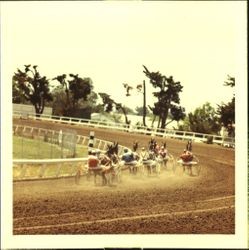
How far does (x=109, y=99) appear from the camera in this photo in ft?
9.91

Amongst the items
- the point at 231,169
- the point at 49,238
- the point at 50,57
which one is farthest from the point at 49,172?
the point at 231,169

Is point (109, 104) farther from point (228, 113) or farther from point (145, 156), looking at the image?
point (228, 113)

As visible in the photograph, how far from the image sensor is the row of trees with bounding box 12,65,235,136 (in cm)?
300

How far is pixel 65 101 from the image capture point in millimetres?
3049

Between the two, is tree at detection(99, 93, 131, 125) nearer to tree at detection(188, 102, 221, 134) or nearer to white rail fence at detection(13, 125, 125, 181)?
white rail fence at detection(13, 125, 125, 181)

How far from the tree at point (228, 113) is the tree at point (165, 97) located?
182 millimetres

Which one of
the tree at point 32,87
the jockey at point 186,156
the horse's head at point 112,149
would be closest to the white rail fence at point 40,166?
the horse's head at point 112,149

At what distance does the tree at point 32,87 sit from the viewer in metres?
3.01

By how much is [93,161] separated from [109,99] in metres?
0.31

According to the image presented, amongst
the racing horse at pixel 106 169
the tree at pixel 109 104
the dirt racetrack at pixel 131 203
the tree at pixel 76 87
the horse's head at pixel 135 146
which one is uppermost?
the tree at pixel 76 87

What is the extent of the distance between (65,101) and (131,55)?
386 millimetres

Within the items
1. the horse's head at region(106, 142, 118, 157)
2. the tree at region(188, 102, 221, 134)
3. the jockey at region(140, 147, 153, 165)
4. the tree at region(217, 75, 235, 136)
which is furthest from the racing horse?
the tree at region(217, 75, 235, 136)

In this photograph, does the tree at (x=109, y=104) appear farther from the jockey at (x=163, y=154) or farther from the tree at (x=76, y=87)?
the jockey at (x=163, y=154)

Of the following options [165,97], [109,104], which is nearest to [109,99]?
[109,104]
